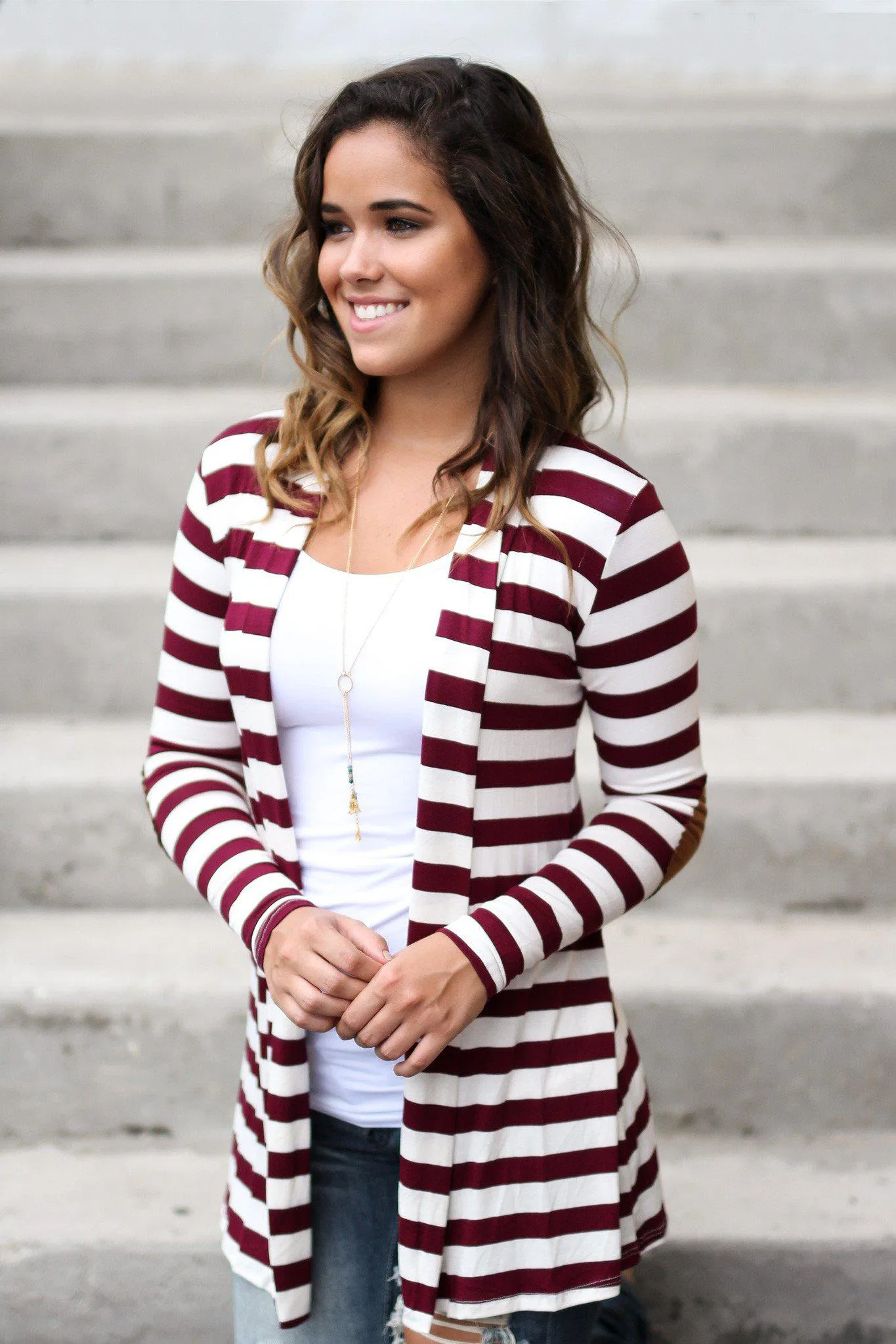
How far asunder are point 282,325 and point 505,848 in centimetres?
171

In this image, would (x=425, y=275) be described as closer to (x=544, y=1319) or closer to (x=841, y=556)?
(x=544, y=1319)

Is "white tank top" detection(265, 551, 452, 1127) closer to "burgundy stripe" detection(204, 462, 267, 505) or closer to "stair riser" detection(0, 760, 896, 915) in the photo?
"burgundy stripe" detection(204, 462, 267, 505)

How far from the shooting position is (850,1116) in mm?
1918

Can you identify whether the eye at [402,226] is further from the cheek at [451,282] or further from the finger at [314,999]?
the finger at [314,999]

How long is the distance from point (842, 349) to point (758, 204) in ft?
1.41

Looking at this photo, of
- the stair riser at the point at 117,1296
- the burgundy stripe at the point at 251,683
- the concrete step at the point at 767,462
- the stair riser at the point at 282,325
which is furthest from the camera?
the stair riser at the point at 282,325

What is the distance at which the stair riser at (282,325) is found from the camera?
2555 millimetres

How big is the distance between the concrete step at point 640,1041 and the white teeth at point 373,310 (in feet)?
3.47

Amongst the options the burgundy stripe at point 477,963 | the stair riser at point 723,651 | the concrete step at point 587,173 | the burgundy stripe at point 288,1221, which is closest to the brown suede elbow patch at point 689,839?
the burgundy stripe at point 477,963

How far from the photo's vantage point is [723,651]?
225 cm

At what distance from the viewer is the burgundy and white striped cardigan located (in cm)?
111

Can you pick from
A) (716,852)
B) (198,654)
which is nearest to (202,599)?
(198,654)

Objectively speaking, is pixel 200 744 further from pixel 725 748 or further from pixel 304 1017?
pixel 725 748

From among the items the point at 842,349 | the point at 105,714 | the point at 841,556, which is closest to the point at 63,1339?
the point at 105,714
